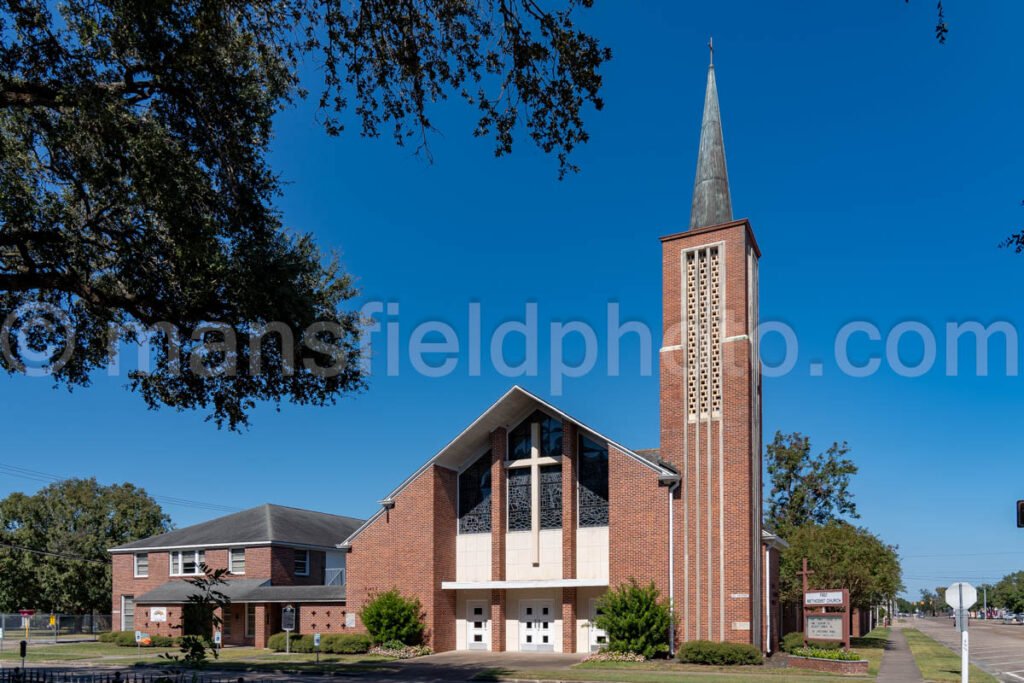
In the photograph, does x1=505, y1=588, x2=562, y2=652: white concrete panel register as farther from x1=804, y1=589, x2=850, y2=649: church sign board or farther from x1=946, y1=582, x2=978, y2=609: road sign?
x1=946, y1=582, x2=978, y2=609: road sign

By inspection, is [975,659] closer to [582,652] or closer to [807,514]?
[582,652]

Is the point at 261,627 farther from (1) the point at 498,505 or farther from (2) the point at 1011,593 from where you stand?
(2) the point at 1011,593

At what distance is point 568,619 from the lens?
1419 inches

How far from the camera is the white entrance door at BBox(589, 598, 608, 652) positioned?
3538 centimetres

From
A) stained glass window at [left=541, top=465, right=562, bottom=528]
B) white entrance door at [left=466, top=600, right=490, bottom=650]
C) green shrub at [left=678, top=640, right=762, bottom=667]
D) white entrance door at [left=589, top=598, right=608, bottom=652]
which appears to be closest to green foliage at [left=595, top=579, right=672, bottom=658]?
green shrub at [left=678, top=640, right=762, bottom=667]

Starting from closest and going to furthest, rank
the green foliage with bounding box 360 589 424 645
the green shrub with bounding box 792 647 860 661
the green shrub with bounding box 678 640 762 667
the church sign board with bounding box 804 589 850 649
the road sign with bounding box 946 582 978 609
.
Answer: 1. the road sign with bounding box 946 582 978 609
2. the green shrub with bounding box 792 647 860 661
3. the green shrub with bounding box 678 640 762 667
4. the church sign board with bounding box 804 589 850 649
5. the green foliage with bounding box 360 589 424 645

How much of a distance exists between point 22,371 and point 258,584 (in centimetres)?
2899

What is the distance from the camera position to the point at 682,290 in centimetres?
3638

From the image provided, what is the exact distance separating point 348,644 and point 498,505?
27.6 ft

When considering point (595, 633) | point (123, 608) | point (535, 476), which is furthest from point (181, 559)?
point (595, 633)

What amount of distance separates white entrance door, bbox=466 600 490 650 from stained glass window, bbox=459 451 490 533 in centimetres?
318

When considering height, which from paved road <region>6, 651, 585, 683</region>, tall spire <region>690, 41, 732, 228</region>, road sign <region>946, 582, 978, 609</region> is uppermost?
tall spire <region>690, 41, 732, 228</region>

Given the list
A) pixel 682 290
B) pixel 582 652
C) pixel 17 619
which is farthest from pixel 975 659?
pixel 17 619

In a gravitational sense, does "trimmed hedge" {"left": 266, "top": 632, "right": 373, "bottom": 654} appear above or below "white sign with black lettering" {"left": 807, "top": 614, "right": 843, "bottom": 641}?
below
